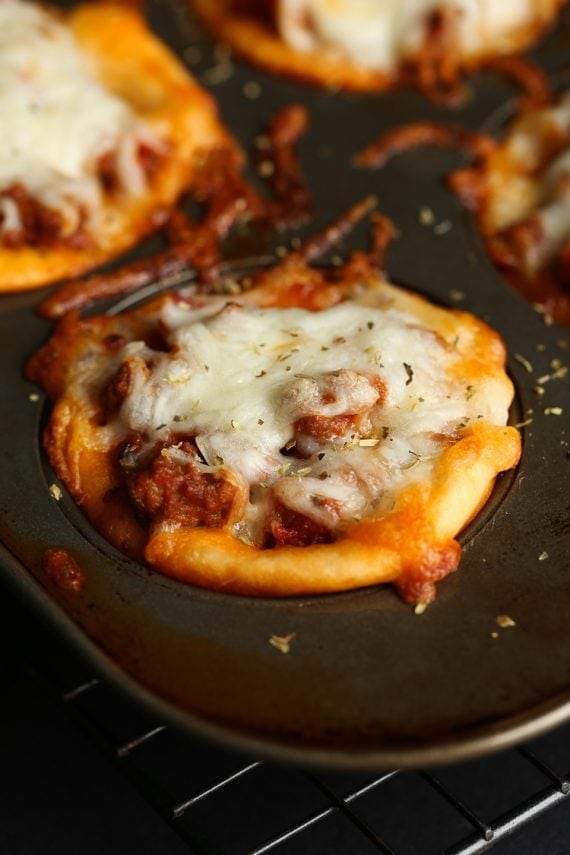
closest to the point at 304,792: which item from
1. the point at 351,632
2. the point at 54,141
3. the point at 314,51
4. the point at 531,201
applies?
the point at 351,632

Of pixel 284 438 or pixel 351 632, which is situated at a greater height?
pixel 284 438

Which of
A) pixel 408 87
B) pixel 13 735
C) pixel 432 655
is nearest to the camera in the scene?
pixel 432 655

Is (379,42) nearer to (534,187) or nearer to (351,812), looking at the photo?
(534,187)

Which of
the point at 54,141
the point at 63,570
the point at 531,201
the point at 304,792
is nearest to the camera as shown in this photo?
the point at 63,570

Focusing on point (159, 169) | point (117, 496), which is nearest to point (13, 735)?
point (117, 496)

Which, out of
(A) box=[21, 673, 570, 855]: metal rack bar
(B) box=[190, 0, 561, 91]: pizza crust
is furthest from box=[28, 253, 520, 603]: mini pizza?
(B) box=[190, 0, 561, 91]: pizza crust

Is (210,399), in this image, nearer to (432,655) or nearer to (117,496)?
(117,496)
